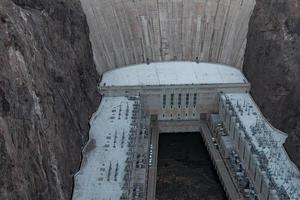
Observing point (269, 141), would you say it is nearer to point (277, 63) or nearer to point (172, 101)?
point (277, 63)

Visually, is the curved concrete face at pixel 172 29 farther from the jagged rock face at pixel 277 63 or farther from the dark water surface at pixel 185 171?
the dark water surface at pixel 185 171

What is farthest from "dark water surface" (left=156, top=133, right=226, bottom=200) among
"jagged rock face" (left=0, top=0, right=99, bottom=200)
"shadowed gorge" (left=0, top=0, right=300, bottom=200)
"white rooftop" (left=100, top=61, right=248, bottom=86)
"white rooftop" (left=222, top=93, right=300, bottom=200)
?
"jagged rock face" (left=0, top=0, right=99, bottom=200)

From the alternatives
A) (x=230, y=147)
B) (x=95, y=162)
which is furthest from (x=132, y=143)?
(x=230, y=147)

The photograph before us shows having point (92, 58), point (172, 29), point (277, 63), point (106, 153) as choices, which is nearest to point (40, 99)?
point (106, 153)

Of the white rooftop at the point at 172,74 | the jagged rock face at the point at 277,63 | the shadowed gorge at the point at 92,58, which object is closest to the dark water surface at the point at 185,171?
the shadowed gorge at the point at 92,58

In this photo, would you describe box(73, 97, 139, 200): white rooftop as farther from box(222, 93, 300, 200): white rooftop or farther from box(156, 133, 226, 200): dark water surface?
box(222, 93, 300, 200): white rooftop

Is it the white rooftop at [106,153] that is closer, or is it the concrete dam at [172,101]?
the white rooftop at [106,153]

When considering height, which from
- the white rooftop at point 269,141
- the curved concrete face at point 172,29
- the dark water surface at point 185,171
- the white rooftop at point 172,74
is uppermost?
the curved concrete face at point 172,29
